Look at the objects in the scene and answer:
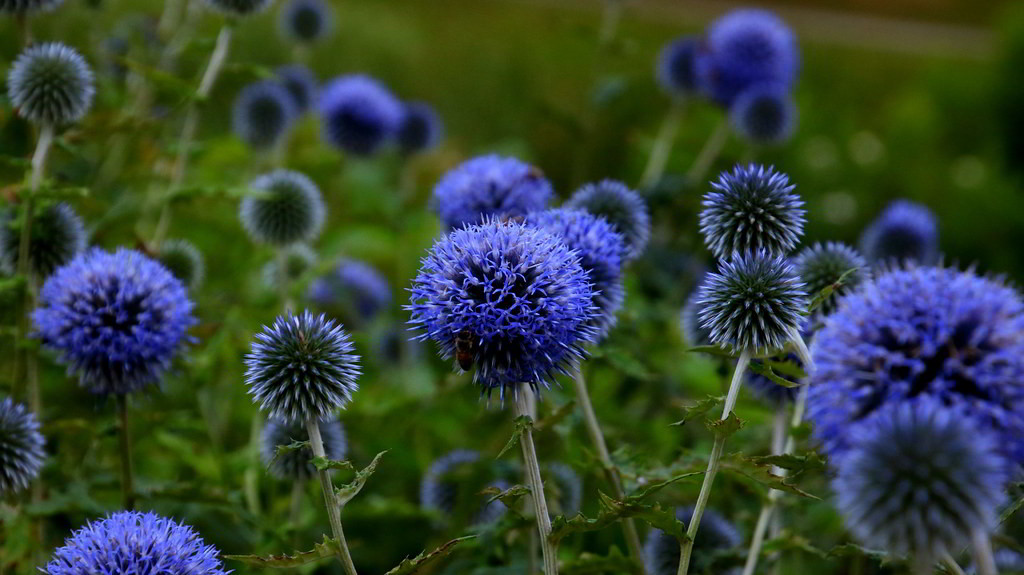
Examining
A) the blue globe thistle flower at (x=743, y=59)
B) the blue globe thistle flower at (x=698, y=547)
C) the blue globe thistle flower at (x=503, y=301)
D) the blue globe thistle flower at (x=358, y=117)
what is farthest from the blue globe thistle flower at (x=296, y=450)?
the blue globe thistle flower at (x=743, y=59)

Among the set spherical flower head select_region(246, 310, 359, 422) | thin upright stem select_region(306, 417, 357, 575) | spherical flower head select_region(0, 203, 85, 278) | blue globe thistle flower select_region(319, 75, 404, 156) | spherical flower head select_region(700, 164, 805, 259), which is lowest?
thin upright stem select_region(306, 417, 357, 575)

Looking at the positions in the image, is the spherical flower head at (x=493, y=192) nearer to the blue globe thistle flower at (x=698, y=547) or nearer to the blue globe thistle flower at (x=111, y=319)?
the blue globe thistle flower at (x=111, y=319)

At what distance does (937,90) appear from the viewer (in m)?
10.8

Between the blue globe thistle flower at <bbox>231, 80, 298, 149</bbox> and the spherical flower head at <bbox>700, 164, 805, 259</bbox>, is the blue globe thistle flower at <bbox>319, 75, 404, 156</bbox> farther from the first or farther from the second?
the spherical flower head at <bbox>700, 164, 805, 259</bbox>

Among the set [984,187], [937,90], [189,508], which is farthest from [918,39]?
[189,508]

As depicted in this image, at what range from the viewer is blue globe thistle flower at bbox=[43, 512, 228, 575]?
182 centimetres

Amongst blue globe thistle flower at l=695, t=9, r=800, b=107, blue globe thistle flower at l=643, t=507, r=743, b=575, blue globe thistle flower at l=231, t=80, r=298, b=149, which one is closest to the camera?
blue globe thistle flower at l=643, t=507, r=743, b=575

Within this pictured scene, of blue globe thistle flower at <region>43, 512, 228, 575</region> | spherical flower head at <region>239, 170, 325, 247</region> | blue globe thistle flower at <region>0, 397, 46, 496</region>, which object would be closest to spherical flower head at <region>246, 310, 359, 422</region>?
blue globe thistle flower at <region>43, 512, 228, 575</region>

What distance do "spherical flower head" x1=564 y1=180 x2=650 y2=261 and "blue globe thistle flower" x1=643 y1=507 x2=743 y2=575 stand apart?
0.87 meters

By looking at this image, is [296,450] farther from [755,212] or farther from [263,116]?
[263,116]

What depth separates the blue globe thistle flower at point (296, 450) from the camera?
8.39ft

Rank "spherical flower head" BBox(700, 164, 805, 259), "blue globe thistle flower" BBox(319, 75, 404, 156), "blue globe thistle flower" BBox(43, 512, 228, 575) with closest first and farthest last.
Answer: "blue globe thistle flower" BBox(43, 512, 228, 575) < "spherical flower head" BBox(700, 164, 805, 259) < "blue globe thistle flower" BBox(319, 75, 404, 156)

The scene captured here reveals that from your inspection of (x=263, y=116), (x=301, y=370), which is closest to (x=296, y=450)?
(x=301, y=370)

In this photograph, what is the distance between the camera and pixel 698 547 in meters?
2.66
